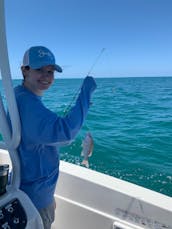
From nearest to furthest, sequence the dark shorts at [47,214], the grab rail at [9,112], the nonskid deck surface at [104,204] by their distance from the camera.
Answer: the grab rail at [9,112] → the dark shorts at [47,214] → the nonskid deck surface at [104,204]

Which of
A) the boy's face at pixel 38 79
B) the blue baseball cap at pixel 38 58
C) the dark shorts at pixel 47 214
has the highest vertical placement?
the blue baseball cap at pixel 38 58

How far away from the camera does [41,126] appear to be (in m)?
1.22

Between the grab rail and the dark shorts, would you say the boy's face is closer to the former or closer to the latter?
the grab rail

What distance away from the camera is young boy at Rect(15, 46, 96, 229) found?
1.24 meters

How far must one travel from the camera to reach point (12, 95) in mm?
1280

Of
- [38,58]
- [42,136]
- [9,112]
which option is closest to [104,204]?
[42,136]

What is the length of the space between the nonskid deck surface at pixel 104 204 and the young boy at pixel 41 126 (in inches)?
20.6

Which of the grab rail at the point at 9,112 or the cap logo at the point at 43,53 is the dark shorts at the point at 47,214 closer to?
the grab rail at the point at 9,112

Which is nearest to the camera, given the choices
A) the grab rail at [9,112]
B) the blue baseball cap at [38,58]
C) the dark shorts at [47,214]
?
the grab rail at [9,112]

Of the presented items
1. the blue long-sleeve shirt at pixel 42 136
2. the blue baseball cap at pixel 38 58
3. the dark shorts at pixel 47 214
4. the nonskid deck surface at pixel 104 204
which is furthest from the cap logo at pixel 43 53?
the nonskid deck surface at pixel 104 204

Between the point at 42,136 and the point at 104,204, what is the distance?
1.02 meters

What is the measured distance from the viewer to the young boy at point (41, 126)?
1240 mm

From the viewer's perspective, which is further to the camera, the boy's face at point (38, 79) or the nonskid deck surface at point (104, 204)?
the nonskid deck surface at point (104, 204)

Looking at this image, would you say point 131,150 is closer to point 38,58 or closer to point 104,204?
point 104,204
